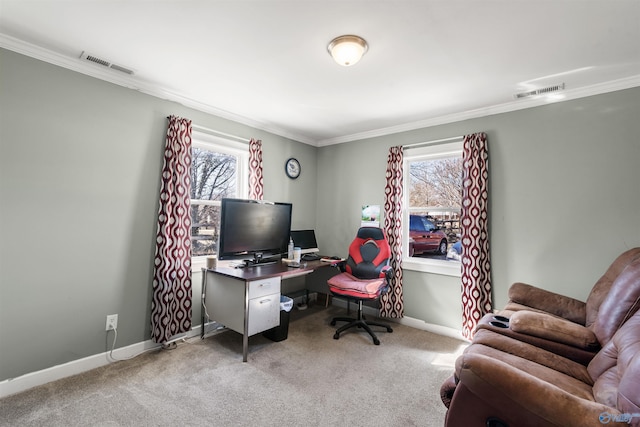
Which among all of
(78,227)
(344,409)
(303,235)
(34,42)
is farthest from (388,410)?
(34,42)

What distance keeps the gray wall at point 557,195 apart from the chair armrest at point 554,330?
1091mm

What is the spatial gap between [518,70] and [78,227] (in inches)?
148

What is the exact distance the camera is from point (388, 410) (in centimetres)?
191

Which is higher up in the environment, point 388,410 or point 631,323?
point 631,323

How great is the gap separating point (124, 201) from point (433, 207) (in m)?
3.27

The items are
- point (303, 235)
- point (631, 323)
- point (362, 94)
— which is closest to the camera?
point (631, 323)

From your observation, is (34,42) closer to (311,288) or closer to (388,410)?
(388,410)

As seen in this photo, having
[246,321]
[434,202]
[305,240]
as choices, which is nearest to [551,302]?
[434,202]

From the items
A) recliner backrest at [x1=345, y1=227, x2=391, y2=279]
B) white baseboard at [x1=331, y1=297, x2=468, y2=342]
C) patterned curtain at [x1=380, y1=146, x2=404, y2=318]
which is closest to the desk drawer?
recliner backrest at [x1=345, y1=227, x2=391, y2=279]

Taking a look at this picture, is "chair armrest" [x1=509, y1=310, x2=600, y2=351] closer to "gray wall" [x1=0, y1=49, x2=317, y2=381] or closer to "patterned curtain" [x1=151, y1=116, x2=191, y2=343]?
"patterned curtain" [x1=151, y1=116, x2=191, y2=343]

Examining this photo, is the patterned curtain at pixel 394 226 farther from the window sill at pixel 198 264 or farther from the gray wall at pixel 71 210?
the gray wall at pixel 71 210

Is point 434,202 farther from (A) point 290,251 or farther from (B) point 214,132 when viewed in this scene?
(B) point 214,132

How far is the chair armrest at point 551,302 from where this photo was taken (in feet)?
7.06

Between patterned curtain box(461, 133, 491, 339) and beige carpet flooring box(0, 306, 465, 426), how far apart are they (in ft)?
1.39
